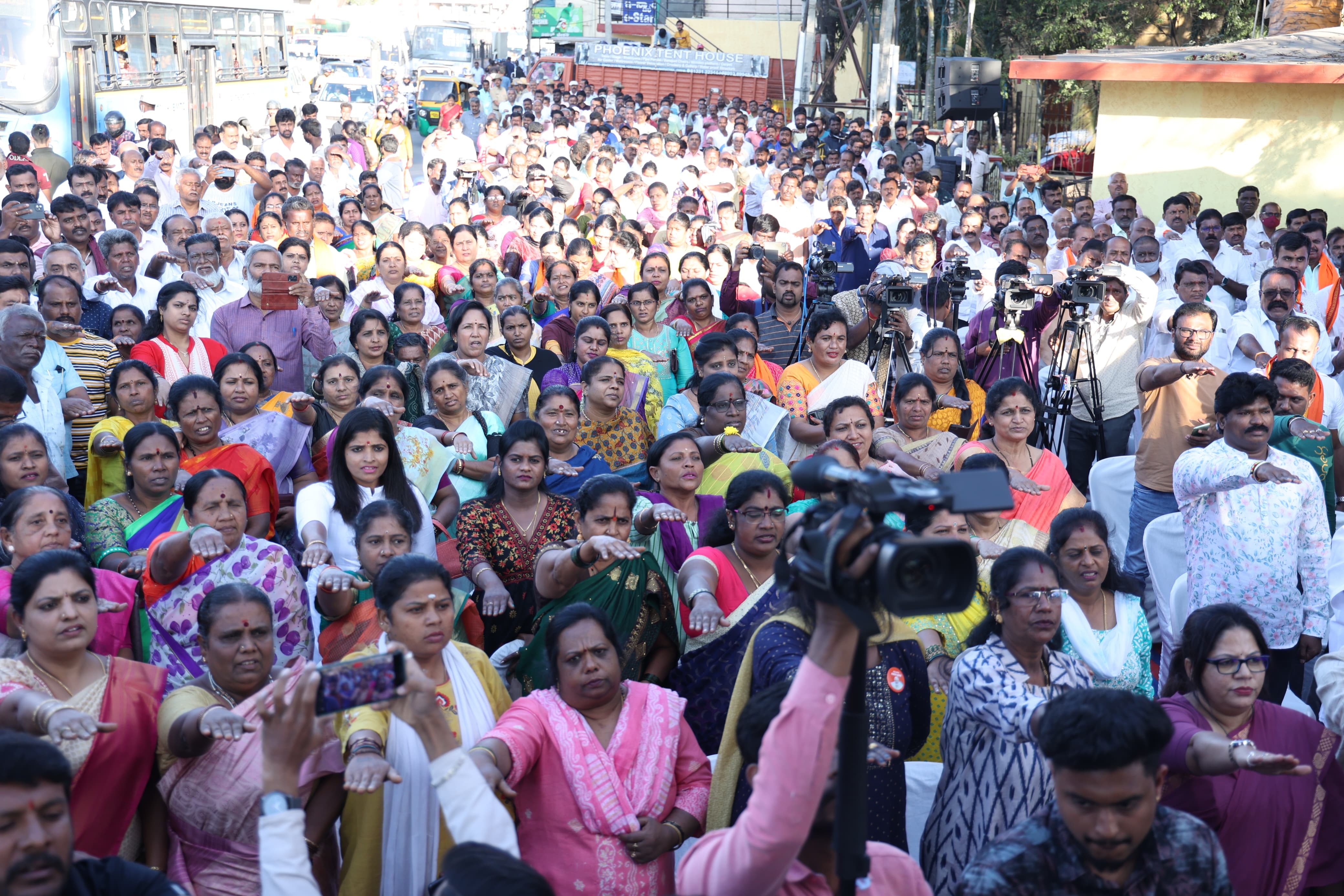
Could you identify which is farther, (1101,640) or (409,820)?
(1101,640)

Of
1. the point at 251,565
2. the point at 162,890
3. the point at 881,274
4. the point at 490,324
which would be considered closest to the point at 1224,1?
the point at 881,274

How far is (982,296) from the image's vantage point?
7.92 meters

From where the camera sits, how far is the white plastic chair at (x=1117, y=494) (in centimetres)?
542

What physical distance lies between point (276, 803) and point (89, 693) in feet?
3.11

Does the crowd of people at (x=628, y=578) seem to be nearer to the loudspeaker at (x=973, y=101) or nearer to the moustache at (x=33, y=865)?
the moustache at (x=33, y=865)

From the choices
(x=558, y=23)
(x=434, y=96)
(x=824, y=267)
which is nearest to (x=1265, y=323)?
(x=824, y=267)

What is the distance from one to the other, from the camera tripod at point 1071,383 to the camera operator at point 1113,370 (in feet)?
0.08

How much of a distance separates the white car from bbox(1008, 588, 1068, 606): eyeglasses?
21.2 meters

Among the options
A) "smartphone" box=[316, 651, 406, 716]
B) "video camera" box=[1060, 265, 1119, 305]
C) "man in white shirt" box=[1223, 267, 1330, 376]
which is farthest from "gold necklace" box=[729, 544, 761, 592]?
"man in white shirt" box=[1223, 267, 1330, 376]

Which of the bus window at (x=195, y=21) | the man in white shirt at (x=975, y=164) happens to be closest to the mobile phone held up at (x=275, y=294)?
the bus window at (x=195, y=21)

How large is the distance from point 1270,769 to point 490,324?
472cm

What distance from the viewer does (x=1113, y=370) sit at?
6.29 m

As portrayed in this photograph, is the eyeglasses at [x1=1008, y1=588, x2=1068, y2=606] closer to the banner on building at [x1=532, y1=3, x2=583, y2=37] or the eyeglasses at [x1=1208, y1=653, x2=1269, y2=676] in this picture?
the eyeglasses at [x1=1208, y1=653, x2=1269, y2=676]

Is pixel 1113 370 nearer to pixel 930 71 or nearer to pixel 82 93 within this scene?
pixel 82 93
